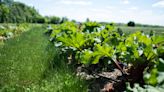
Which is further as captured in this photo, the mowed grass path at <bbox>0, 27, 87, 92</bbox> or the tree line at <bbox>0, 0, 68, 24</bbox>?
the tree line at <bbox>0, 0, 68, 24</bbox>

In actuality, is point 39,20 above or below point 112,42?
below

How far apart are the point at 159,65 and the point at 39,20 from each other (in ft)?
295

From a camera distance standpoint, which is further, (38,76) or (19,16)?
(19,16)

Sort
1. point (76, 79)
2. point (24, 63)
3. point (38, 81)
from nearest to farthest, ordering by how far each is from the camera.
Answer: point (76, 79)
point (38, 81)
point (24, 63)

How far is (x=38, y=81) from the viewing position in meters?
5.64

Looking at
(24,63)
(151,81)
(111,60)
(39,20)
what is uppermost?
(151,81)

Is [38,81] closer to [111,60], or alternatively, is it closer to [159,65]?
[111,60]

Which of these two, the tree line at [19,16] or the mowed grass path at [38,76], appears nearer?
the mowed grass path at [38,76]

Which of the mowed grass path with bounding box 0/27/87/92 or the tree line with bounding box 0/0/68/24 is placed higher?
the mowed grass path with bounding box 0/27/87/92

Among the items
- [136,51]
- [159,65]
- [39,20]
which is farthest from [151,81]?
[39,20]

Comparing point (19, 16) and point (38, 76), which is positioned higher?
point (38, 76)

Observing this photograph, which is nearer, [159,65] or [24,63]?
[159,65]

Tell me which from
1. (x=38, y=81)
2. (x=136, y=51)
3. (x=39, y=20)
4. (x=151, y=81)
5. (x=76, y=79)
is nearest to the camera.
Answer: (x=151, y=81)

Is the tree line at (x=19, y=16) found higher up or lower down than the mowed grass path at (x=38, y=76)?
lower down
